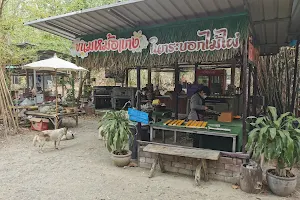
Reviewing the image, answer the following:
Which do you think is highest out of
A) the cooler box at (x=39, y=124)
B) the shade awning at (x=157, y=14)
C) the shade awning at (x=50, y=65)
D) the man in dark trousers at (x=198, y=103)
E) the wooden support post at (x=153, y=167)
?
the shade awning at (x=157, y=14)

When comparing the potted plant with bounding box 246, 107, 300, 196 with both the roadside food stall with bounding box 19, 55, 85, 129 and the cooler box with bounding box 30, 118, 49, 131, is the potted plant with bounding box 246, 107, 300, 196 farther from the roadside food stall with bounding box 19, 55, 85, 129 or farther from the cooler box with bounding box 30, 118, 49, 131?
the cooler box with bounding box 30, 118, 49, 131

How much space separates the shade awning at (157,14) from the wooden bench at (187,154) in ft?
8.06

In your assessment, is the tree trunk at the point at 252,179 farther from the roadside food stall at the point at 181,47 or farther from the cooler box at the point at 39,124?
the cooler box at the point at 39,124

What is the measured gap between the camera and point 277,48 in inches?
280

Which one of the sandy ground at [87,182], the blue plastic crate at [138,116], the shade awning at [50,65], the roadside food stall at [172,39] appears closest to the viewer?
the sandy ground at [87,182]

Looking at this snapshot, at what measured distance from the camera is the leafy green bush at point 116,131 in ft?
14.1

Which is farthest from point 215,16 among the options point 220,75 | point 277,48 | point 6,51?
point 6,51

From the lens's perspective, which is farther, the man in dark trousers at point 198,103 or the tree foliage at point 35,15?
the tree foliage at point 35,15

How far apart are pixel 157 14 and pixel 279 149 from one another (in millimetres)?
3055

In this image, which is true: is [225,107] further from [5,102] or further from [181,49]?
[5,102]

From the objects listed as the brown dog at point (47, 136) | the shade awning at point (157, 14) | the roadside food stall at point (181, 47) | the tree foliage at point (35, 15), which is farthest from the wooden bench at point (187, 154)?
the tree foliage at point (35, 15)

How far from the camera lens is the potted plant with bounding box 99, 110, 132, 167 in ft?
14.1

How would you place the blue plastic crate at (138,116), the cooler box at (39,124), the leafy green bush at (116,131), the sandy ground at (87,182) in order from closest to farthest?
the sandy ground at (87,182)
the leafy green bush at (116,131)
the blue plastic crate at (138,116)
the cooler box at (39,124)

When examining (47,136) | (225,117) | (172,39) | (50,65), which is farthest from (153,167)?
(50,65)
